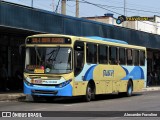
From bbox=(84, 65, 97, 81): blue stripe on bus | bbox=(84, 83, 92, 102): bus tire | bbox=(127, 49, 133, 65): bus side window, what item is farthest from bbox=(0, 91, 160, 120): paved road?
bbox=(127, 49, 133, 65): bus side window

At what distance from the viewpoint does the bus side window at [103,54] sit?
23.2 metres

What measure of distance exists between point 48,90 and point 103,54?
4.42 metres

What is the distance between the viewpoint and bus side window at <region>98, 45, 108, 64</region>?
23.2 meters

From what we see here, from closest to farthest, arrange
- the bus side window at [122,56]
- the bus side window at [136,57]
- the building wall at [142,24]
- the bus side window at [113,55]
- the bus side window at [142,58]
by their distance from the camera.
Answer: the bus side window at [113,55]
the bus side window at [122,56]
the bus side window at [136,57]
the bus side window at [142,58]
the building wall at [142,24]

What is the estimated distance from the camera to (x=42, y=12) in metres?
25.7

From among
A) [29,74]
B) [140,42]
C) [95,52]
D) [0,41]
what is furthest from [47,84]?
[140,42]

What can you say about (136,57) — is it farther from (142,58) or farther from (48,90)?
(48,90)

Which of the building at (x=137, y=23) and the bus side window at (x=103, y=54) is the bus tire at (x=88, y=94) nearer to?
the bus side window at (x=103, y=54)

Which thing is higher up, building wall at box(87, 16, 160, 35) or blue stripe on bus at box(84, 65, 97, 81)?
building wall at box(87, 16, 160, 35)

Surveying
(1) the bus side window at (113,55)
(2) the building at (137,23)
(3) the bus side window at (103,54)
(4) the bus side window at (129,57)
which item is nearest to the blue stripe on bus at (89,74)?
(3) the bus side window at (103,54)

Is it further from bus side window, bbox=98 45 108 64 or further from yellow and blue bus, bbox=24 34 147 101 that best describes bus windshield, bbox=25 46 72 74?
bus side window, bbox=98 45 108 64

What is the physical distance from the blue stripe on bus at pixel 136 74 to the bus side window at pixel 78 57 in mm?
5950

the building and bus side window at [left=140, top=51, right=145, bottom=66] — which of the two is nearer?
bus side window at [left=140, top=51, right=145, bottom=66]

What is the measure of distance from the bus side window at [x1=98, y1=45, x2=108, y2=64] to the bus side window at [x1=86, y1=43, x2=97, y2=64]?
509mm
